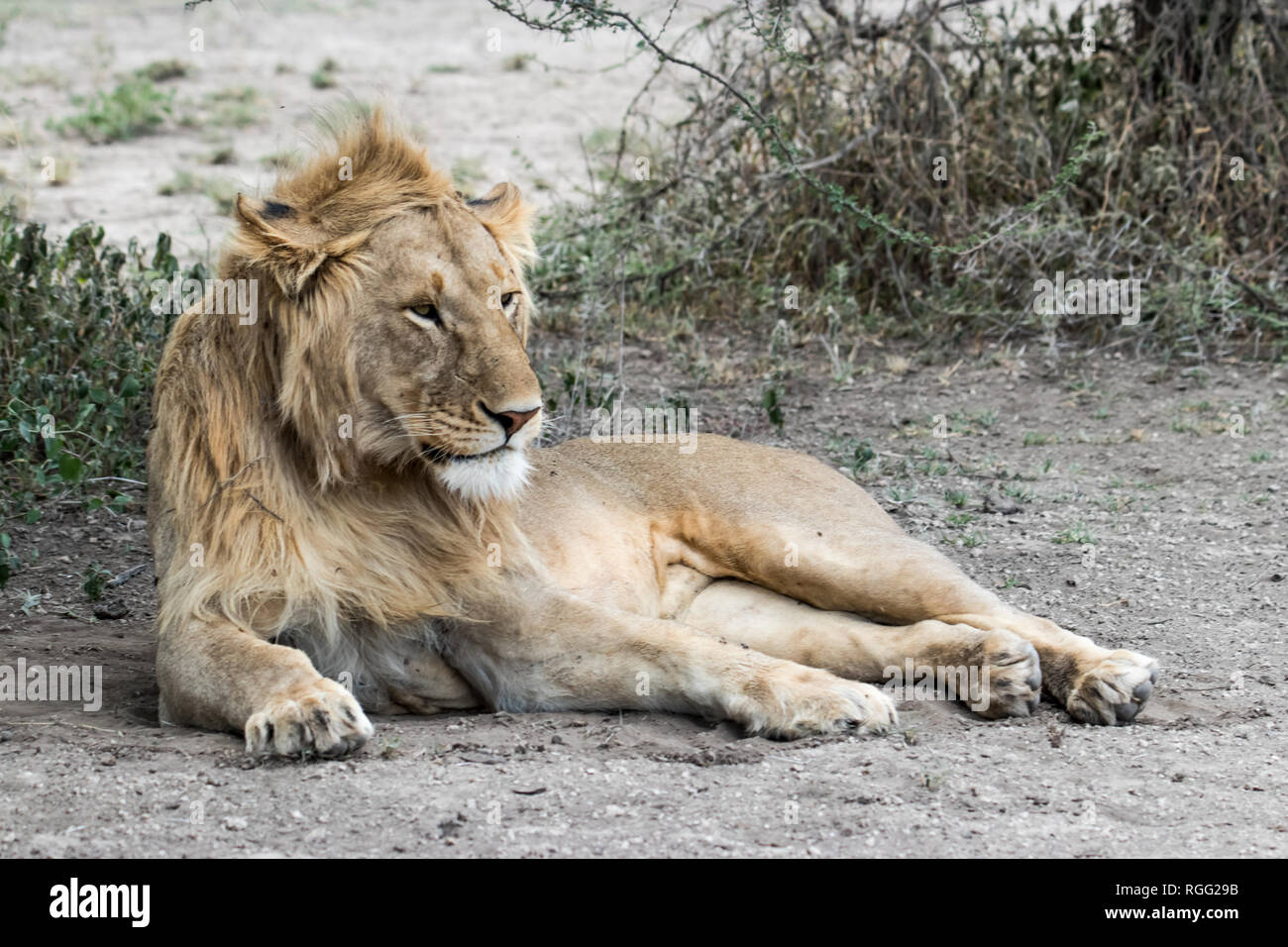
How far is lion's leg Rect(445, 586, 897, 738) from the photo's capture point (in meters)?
3.71

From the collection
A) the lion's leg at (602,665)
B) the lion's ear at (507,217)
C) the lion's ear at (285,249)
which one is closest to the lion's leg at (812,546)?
the lion's leg at (602,665)

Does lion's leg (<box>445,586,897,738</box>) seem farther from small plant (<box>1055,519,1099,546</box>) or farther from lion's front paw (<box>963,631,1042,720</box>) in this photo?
small plant (<box>1055,519,1099,546</box>)

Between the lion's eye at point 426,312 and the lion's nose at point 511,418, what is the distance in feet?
0.72

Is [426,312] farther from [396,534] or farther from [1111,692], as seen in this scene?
[1111,692]

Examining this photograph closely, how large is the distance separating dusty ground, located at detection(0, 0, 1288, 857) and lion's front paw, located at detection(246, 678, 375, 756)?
42 mm

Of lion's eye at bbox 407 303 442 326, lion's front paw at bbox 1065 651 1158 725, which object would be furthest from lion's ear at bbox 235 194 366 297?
lion's front paw at bbox 1065 651 1158 725

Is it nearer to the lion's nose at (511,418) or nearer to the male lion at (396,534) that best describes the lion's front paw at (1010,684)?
the male lion at (396,534)

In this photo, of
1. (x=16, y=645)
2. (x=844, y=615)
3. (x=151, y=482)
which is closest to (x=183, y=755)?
(x=151, y=482)

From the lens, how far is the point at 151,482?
3.81m

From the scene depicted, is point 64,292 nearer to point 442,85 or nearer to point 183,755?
point 183,755

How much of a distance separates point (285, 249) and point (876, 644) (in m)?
1.79

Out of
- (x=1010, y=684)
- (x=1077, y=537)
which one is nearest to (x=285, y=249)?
(x=1010, y=684)

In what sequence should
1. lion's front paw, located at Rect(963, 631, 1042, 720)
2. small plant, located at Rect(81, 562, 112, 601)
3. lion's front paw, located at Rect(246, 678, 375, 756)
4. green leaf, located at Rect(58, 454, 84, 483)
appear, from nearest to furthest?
1. lion's front paw, located at Rect(246, 678, 375, 756)
2. lion's front paw, located at Rect(963, 631, 1042, 720)
3. green leaf, located at Rect(58, 454, 84, 483)
4. small plant, located at Rect(81, 562, 112, 601)
